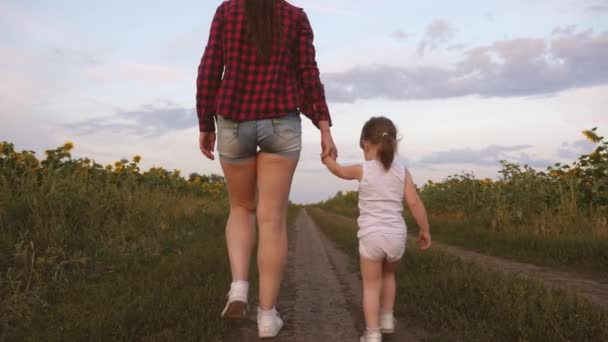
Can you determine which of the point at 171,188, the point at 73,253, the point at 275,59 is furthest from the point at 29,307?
the point at 171,188

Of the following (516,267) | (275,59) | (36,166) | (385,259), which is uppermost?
(275,59)

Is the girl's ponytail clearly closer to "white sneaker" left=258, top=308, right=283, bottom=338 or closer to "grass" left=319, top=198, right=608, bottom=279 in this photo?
"white sneaker" left=258, top=308, right=283, bottom=338

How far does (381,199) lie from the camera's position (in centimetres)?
318

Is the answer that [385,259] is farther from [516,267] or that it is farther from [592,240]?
[592,240]

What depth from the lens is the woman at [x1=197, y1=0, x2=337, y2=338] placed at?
3.16 m

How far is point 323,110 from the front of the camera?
3.39 m

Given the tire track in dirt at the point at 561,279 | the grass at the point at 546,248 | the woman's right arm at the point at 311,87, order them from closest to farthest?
the woman's right arm at the point at 311,87 → the tire track in dirt at the point at 561,279 → the grass at the point at 546,248

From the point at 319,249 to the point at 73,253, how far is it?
472cm

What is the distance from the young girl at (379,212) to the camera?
3.12 meters

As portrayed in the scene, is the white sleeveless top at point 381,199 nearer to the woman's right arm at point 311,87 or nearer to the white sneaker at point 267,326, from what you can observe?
the woman's right arm at point 311,87

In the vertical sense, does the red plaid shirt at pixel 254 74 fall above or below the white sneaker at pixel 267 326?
above

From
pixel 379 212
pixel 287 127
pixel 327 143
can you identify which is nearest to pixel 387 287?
pixel 379 212

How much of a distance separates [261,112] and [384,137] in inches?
33.0

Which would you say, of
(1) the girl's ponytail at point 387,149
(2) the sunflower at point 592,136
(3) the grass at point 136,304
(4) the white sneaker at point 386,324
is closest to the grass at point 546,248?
(2) the sunflower at point 592,136
